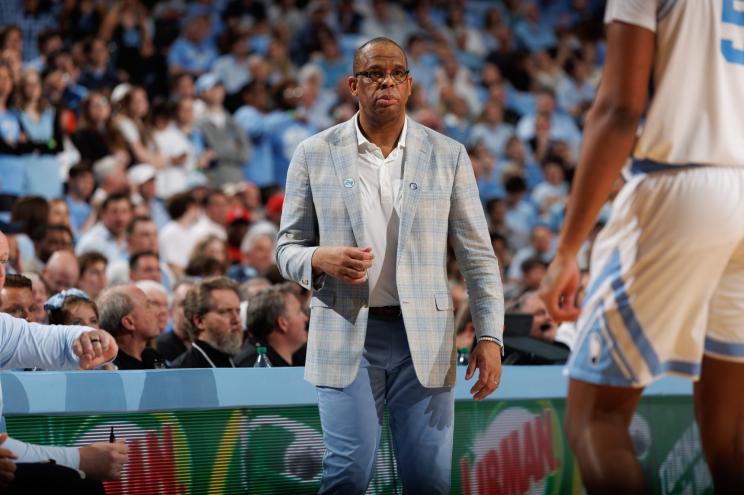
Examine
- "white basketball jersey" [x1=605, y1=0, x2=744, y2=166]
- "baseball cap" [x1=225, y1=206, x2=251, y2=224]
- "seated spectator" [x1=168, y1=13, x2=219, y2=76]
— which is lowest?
"baseball cap" [x1=225, y1=206, x2=251, y2=224]

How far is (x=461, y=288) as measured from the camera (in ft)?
32.8

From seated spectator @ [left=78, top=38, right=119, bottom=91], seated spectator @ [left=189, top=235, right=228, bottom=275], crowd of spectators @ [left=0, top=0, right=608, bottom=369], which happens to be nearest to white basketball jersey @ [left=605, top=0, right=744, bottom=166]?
crowd of spectators @ [left=0, top=0, right=608, bottom=369]

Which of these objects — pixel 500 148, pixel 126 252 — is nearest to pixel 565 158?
pixel 500 148

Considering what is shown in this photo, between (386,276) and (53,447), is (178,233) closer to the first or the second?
(53,447)

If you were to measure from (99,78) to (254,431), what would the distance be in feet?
29.7

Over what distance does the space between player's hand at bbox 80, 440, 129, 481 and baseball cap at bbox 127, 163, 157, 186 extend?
7410 mm

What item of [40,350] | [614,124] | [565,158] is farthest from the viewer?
[565,158]

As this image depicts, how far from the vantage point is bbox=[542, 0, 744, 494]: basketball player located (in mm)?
2805

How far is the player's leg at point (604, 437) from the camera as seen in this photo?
2.80m

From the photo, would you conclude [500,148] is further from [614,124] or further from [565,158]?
[614,124]

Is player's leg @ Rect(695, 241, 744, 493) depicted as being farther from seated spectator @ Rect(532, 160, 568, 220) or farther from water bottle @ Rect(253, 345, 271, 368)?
seated spectator @ Rect(532, 160, 568, 220)

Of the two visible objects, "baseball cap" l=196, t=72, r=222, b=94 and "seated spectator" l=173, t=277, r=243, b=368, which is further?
"baseball cap" l=196, t=72, r=222, b=94

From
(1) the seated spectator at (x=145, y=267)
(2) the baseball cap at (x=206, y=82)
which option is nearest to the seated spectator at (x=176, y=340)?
(1) the seated spectator at (x=145, y=267)

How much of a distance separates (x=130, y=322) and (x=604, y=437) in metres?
3.42
